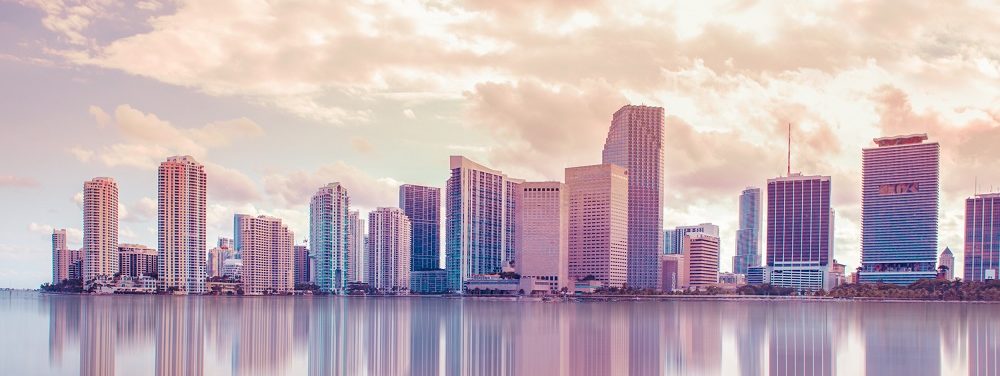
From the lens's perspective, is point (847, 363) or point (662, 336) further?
point (662, 336)

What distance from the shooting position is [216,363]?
53.8m

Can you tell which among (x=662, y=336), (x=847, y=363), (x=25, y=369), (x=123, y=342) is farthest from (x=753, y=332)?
(x=25, y=369)

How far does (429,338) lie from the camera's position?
72500 mm

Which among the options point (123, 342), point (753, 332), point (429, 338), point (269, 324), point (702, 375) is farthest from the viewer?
point (269, 324)

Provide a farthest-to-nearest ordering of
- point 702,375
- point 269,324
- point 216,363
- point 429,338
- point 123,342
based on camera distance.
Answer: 1. point 269,324
2. point 429,338
3. point 123,342
4. point 216,363
5. point 702,375

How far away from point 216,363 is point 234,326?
34.1 m

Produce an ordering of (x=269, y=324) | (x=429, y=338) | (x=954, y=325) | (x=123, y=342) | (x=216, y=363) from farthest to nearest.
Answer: (x=954, y=325), (x=269, y=324), (x=429, y=338), (x=123, y=342), (x=216, y=363)

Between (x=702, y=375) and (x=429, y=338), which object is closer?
(x=702, y=375)

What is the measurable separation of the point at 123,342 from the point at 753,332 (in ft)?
170

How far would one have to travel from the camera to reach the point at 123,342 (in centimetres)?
6812

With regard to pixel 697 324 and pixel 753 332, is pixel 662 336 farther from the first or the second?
pixel 697 324

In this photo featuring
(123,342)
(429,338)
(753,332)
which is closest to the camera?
(123,342)

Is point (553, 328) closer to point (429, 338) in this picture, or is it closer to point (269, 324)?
point (429, 338)

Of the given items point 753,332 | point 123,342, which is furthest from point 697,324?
point 123,342
